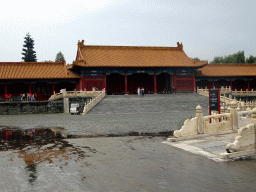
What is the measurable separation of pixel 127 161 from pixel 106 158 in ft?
2.26

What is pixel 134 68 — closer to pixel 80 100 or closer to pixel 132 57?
pixel 132 57

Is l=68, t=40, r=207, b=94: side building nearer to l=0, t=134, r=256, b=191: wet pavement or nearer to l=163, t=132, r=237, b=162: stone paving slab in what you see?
l=163, t=132, r=237, b=162: stone paving slab

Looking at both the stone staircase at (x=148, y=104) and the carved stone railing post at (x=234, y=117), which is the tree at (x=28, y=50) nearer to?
the stone staircase at (x=148, y=104)

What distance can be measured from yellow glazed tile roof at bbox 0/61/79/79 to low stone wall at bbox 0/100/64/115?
20.9ft

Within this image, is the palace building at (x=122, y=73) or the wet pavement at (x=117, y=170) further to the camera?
the palace building at (x=122, y=73)

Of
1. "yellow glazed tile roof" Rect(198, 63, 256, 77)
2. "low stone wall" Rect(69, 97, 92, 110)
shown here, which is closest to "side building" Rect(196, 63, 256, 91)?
"yellow glazed tile roof" Rect(198, 63, 256, 77)

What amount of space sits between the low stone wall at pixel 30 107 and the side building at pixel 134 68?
6488 millimetres

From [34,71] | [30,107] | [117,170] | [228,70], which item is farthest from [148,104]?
[117,170]

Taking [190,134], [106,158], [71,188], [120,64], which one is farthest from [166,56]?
[71,188]

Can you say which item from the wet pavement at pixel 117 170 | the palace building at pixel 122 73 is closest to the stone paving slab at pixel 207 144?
the wet pavement at pixel 117 170

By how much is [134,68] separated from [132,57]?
2560 millimetres

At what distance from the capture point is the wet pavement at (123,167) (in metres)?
5.79

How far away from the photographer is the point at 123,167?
724 centimetres

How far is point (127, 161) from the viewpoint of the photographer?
7887 mm
